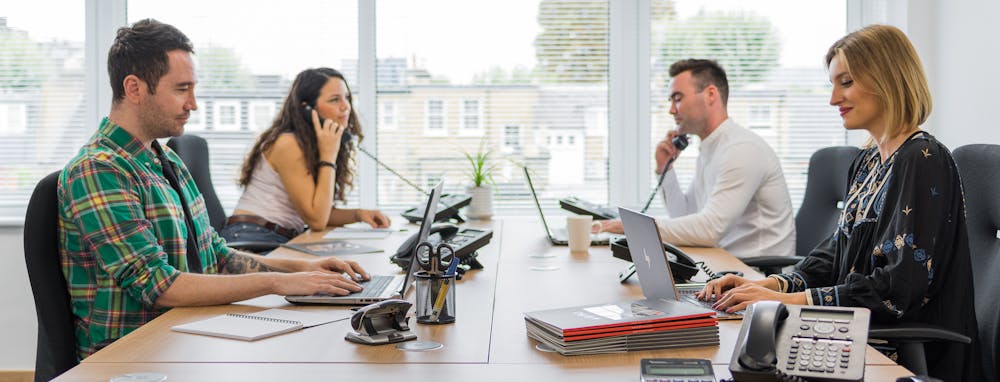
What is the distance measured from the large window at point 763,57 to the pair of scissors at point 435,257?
2.79m

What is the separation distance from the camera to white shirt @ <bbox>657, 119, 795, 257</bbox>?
120 inches

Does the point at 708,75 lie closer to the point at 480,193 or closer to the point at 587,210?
the point at 587,210

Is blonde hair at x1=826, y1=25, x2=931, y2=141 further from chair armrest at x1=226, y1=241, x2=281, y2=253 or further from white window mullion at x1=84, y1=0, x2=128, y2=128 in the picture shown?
white window mullion at x1=84, y1=0, x2=128, y2=128

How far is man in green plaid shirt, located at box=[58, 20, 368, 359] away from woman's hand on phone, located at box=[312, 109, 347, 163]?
1448 mm

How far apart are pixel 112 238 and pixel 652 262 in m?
1.12

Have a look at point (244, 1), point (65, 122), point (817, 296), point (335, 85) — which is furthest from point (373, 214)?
point (817, 296)

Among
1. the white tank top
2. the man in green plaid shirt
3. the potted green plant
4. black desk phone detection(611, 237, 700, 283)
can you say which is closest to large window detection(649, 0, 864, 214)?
the potted green plant

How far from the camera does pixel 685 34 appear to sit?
14.4 ft

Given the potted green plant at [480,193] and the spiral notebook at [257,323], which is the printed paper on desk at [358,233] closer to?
the potted green plant at [480,193]

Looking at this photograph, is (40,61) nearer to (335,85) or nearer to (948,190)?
(335,85)

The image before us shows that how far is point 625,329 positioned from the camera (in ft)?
4.99

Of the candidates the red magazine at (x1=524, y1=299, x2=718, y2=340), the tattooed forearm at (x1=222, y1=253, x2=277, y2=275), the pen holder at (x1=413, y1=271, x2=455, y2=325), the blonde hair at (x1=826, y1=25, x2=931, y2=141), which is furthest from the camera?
the tattooed forearm at (x1=222, y1=253, x2=277, y2=275)

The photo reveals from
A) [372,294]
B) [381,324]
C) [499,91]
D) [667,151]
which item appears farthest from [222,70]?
[381,324]

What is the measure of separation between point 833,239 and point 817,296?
1.36 feet
